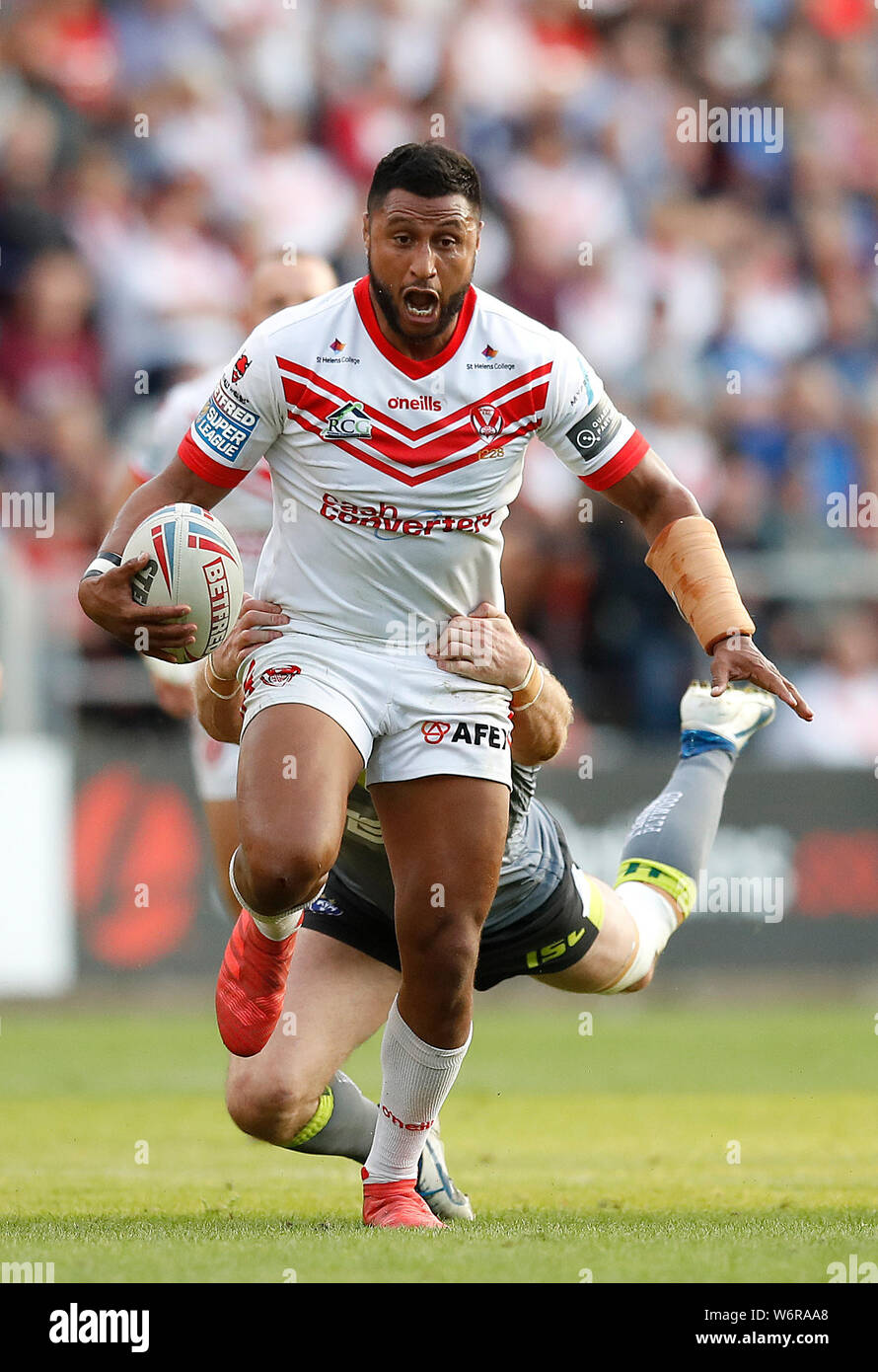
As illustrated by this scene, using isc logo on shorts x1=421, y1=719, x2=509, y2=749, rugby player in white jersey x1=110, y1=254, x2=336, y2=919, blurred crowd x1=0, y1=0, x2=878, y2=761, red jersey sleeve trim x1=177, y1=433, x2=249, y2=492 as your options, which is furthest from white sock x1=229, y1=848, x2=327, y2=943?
blurred crowd x1=0, y1=0, x2=878, y2=761

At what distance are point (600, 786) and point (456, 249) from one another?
282 inches

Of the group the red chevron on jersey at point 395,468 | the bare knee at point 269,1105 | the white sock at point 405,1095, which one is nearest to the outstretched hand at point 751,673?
the red chevron on jersey at point 395,468

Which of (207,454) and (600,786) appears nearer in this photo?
(207,454)

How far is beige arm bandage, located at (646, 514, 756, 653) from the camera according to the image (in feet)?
17.3

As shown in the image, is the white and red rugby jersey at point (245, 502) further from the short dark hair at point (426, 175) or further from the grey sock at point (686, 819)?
the short dark hair at point (426, 175)

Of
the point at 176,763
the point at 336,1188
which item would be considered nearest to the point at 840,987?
the point at 176,763

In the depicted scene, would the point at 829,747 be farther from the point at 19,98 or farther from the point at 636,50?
the point at 19,98

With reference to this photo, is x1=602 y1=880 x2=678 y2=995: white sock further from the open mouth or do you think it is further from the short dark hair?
the short dark hair

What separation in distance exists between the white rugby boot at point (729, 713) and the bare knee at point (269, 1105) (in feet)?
6.52

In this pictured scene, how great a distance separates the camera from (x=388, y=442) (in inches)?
203

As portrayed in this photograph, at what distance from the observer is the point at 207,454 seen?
5.25 m

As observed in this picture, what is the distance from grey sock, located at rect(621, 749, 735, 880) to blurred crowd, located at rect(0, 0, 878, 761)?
484cm

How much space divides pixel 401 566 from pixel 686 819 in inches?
73.3

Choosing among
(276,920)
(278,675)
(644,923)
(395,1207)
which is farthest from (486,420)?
(395,1207)
